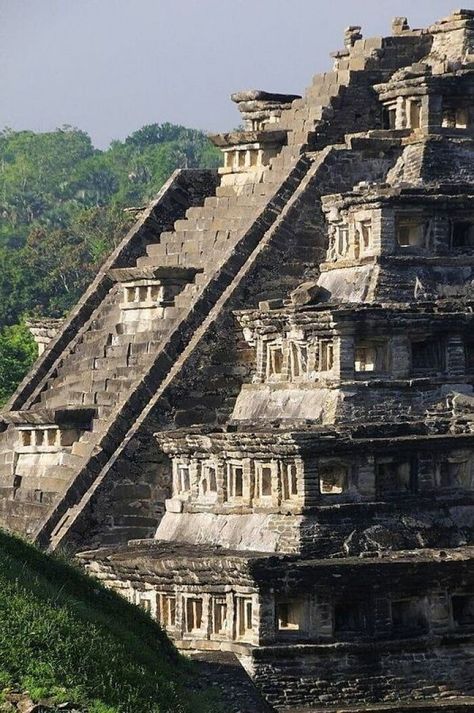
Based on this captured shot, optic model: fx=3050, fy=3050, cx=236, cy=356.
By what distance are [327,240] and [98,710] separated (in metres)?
21.1

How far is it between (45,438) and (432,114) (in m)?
9.21

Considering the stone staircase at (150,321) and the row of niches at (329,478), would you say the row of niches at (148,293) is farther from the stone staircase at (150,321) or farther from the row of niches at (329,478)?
the row of niches at (329,478)

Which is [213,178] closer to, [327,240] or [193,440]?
[327,240]

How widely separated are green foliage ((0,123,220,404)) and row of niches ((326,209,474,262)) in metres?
29.4

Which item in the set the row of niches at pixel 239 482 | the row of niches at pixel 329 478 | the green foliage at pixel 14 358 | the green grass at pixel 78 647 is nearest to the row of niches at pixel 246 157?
the row of niches at pixel 239 482

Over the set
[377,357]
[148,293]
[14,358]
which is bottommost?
[377,357]

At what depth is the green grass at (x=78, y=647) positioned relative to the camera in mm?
34312

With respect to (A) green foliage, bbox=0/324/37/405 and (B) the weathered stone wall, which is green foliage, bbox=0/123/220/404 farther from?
(B) the weathered stone wall

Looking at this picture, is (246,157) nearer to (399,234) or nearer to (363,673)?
(399,234)

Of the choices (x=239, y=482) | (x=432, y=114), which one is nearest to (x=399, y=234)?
(x=432, y=114)

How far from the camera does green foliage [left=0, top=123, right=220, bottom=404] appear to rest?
10288 centimetres

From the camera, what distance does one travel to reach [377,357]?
158 ft

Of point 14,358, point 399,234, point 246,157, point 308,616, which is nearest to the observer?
point 308,616

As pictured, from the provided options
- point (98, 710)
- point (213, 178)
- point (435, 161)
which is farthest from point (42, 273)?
point (98, 710)
